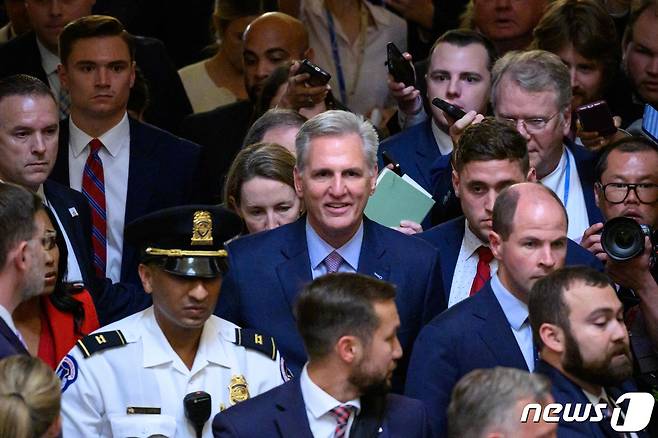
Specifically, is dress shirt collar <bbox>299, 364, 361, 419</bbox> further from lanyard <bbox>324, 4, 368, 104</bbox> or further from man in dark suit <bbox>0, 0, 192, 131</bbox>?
lanyard <bbox>324, 4, 368, 104</bbox>

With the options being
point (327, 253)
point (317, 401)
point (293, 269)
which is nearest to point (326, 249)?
point (327, 253)

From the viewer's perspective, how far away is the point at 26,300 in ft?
18.8

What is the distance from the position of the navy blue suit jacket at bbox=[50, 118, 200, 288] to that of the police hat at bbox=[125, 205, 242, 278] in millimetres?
1526

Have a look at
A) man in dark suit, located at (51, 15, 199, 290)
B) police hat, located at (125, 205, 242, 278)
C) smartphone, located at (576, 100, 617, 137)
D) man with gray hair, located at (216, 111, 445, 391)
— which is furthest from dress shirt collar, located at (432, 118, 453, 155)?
police hat, located at (125, 205, 242, 278)

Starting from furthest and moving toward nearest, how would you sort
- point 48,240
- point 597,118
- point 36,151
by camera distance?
point 597,118 → point 36,151 → point 48,240

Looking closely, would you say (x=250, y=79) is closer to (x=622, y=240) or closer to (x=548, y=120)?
(x=548, y=120)

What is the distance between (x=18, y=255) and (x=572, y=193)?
2595mm

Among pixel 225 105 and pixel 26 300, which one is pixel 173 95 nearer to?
pixel 225 105

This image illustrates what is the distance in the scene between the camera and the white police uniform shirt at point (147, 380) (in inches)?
212

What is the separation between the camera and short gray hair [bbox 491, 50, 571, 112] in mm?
6816

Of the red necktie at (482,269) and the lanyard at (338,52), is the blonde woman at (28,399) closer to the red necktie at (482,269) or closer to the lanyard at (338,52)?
the red necktie at (482,269)

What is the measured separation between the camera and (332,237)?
5.96m

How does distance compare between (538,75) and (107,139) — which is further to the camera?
(107,139)

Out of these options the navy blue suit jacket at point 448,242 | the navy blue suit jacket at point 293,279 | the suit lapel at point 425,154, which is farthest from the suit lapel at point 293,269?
the suit lapel at point 425,154
